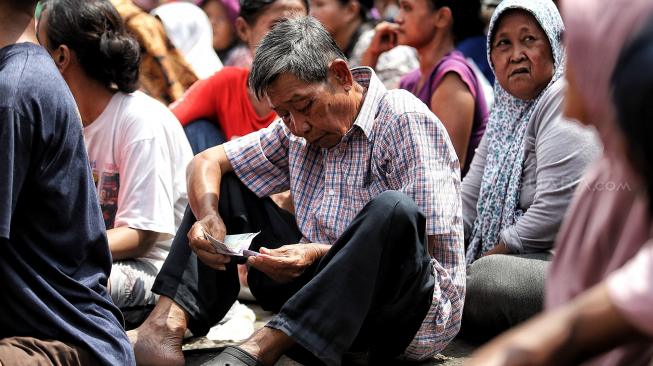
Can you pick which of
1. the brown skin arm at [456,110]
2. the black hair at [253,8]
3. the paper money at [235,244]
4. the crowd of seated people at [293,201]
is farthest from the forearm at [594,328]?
the black hair at [253,8]

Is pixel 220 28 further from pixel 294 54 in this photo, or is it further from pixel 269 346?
pixel 269 346

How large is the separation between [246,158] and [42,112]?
1.27 metres

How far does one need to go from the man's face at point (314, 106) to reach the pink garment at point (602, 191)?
6.01 ft

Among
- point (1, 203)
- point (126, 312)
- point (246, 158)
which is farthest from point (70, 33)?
point (1, 203)

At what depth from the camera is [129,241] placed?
156 inches

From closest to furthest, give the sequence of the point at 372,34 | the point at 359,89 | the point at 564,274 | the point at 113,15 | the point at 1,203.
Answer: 1. the point at 564,274
2. the point at 1,203
3. the point at 359,89
4. the point at 113,15
5. the point at 372,34

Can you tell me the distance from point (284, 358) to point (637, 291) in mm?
2369

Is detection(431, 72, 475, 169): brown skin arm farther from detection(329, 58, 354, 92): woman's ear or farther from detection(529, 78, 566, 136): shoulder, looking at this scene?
detection(329, 58, 354, 92): woman's ear

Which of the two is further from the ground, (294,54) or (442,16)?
(294,54)

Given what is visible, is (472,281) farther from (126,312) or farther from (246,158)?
(126,312)

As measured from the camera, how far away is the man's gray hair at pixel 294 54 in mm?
3607

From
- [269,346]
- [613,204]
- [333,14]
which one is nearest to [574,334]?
[613,204]

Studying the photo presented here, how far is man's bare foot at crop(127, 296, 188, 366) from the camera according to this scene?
11.8 feet

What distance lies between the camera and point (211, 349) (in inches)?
152
